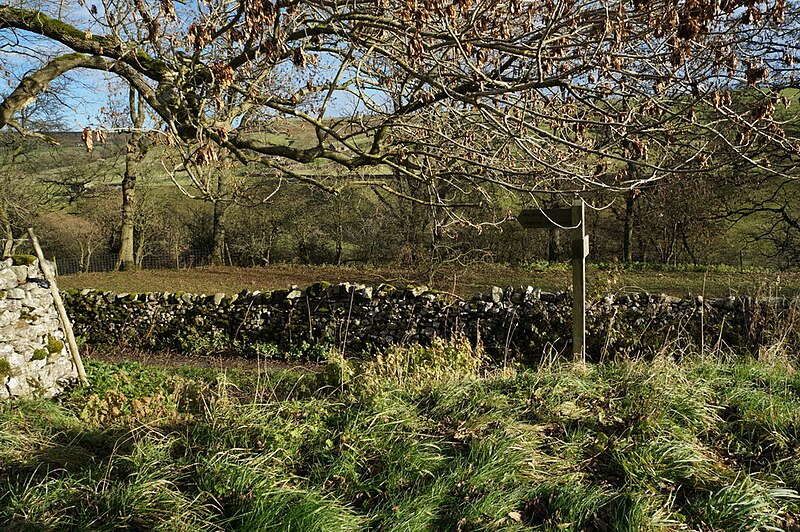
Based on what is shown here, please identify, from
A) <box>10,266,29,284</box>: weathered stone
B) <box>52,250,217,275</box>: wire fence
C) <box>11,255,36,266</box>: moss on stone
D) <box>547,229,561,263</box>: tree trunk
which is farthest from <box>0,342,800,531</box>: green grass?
<box>52,250,217,275</box>: wire fence

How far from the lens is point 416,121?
6.11 meters

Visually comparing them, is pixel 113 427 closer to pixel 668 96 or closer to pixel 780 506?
pixel 780 506

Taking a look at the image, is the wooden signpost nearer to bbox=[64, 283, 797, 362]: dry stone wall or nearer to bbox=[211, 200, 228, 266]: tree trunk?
bbox=[64, 283, 797, 362]: dry stone wall

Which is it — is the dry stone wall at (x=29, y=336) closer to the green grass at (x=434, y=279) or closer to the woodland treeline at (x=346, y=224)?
the green grass at (x=434, y=279)

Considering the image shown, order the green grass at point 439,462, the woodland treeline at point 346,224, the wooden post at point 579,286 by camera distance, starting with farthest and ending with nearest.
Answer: the woodland treeline at point 346,224
the wooden post at point 579,286
the green grass at point 439,462

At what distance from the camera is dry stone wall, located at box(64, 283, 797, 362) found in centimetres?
769

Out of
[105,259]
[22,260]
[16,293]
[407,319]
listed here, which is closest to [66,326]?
[16,293]

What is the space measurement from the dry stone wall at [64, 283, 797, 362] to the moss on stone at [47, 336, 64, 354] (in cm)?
324

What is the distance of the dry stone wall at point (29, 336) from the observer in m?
6.12

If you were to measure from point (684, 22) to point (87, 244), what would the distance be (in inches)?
874

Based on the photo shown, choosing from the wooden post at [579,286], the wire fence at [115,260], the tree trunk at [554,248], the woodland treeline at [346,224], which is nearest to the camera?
the wooden post at [579,286]

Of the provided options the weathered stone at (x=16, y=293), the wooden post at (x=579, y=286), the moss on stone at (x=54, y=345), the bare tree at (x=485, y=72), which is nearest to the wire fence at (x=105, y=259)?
the moss on stone at (x=54, y=345)

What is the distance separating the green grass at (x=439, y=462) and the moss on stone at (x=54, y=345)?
2.45 meters

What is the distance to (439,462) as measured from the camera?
10.2ft
